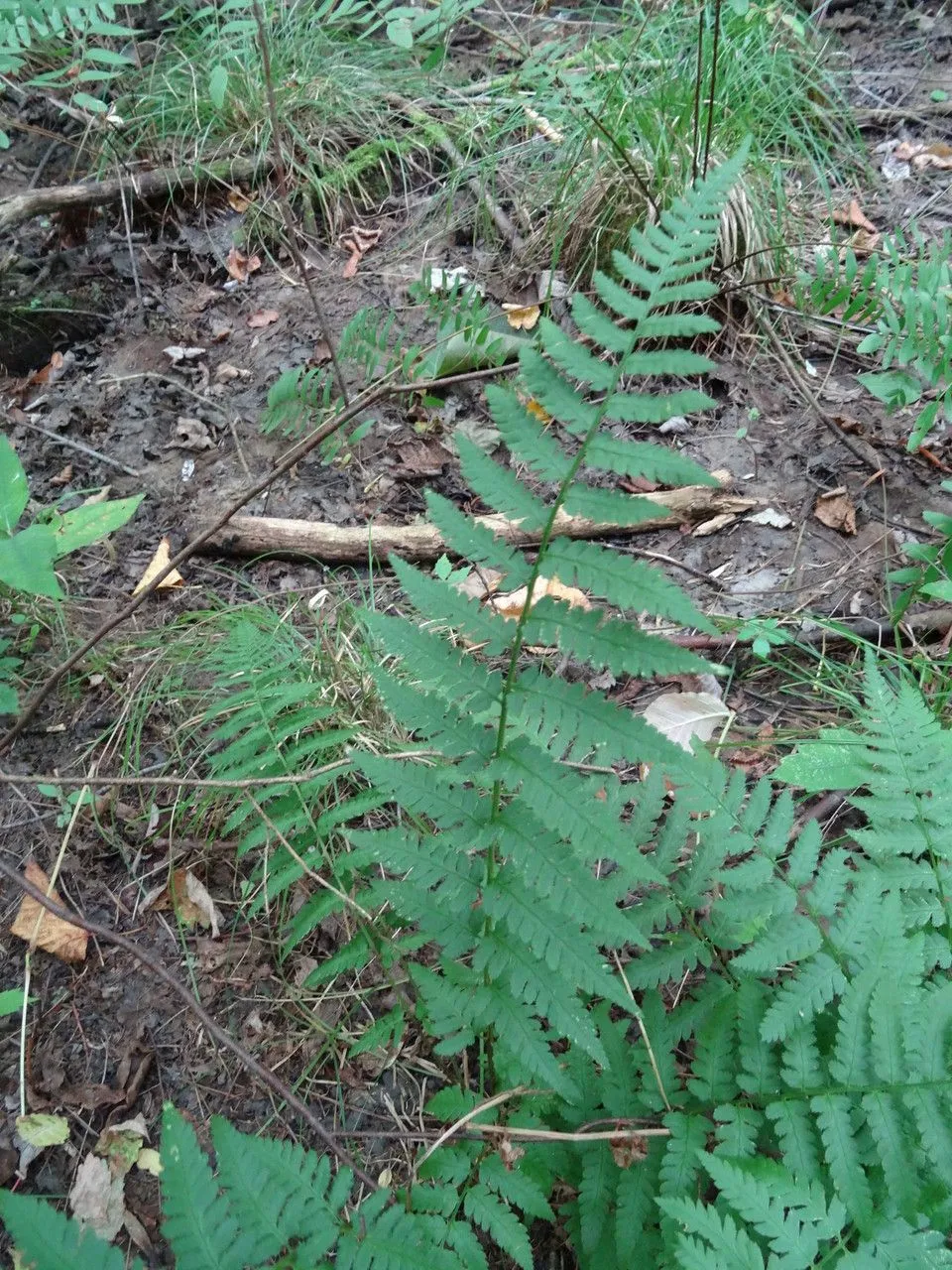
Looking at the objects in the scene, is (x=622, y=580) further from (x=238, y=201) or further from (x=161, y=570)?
(x=238, y=201)

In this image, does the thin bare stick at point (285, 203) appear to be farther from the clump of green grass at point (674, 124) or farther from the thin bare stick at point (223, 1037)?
the thin bare stick at point (223, 1037)

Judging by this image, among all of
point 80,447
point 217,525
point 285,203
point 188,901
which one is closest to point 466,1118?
point 188,901

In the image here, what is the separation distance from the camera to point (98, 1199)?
5.56 feet

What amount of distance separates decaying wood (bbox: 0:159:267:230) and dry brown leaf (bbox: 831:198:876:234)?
2.56m

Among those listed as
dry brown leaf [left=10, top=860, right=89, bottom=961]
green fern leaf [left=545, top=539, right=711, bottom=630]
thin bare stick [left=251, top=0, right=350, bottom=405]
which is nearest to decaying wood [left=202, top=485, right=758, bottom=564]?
thin bare stick [left=251, top=0, right=350, bottom=405]

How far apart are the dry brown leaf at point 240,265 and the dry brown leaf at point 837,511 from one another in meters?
2.57

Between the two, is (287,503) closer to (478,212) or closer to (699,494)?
(699,494)

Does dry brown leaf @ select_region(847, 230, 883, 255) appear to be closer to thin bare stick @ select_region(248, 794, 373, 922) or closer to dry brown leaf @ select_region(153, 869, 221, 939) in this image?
thin bare stick @ select_region(248, 794, 373, 922)

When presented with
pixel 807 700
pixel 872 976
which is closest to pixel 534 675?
pixel 872 976

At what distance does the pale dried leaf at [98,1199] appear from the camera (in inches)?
65.6

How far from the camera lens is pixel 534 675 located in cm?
127

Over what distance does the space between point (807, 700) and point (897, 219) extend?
2.48 meters

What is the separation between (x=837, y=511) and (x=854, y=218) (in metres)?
1.62

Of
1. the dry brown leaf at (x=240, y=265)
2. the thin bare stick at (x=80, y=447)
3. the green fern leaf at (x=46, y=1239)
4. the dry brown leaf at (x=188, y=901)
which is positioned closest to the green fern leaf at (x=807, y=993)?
the green fern leaf at (x=46, y=1239)
